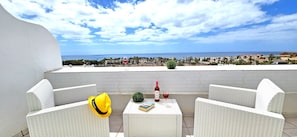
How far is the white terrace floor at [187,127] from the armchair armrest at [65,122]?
50 cm

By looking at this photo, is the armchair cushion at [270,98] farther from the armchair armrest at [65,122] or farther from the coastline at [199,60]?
the armchair armrest at [65,122]

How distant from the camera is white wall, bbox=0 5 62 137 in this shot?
5.35 feet

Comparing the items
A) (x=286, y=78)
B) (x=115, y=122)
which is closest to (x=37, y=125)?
(x=115, y=122)

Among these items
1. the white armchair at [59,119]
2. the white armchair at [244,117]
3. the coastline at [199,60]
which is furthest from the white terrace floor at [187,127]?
the coastline at [199,60]

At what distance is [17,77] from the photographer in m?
1.81

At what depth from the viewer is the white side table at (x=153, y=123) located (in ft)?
5.42

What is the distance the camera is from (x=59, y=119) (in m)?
1.33

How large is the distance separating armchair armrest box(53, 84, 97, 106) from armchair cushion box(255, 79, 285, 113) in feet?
6.89

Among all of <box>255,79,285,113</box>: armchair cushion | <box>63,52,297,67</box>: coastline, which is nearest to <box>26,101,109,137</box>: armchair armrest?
<box>63,52,297,67</box>: coastline

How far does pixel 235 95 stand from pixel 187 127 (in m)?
0.84

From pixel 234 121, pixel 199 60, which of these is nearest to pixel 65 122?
pixel 234 121

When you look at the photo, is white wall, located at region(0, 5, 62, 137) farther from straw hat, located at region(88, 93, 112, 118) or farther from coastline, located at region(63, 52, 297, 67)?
straw hat, located at region(88, 93, 112, 118)

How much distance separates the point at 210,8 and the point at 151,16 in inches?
46.6

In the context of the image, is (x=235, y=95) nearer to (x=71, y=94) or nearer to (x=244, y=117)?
(x=244, y=117)
